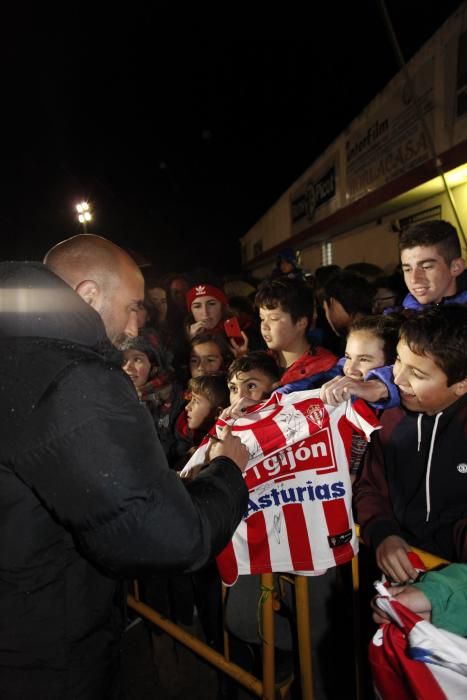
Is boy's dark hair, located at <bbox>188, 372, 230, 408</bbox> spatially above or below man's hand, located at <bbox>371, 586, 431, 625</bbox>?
above

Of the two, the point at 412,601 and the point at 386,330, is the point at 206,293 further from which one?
the point at 412,601

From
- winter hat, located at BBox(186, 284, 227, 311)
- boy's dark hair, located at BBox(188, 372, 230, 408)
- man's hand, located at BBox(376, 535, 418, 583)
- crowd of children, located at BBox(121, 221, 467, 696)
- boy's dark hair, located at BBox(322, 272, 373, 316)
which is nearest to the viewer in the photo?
man's hand, located at BBox(376, 535, 418, 583)

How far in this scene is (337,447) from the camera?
2182mm

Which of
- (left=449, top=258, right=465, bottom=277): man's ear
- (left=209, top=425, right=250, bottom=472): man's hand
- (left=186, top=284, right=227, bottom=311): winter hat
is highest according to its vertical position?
(left=186, top=284, right=227, bottom=311): winter hat

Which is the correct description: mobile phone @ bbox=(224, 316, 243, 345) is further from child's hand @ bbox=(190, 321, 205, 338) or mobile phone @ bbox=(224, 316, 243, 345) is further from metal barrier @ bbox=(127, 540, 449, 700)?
metal barrier @ bbox=(127, 540, 449, 700)

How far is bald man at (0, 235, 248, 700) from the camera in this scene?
4.22ft

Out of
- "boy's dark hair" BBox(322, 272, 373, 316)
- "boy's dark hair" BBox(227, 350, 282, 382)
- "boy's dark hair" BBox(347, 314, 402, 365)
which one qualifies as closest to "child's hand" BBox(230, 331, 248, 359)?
"boy's dark hair" BBox(322, 272, 373, 316)

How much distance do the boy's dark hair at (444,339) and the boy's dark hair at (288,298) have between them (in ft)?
4.97

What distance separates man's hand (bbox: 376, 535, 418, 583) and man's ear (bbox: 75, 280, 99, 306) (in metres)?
1.60

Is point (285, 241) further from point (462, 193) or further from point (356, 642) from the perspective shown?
point (356, 642)

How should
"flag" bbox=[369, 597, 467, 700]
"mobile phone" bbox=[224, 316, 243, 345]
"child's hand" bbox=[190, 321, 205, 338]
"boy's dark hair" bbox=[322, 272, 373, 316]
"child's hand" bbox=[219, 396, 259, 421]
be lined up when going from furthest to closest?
1. "child's hand" bbox=[190, 321, 205, 338]
2. "mobile phone" bbox=[224, 316, 243, 345]
3. "boy's dark hair" bbox=[322, 272, 373, 316]
4. "child's hand" bbox=[219, 396, 259, 421]
5. "flag" bbox=[369, 597, 467, 700]

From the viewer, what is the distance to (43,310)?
144 cm

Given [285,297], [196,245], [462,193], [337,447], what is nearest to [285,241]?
[462,193]

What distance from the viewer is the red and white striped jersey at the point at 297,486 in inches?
83.2
